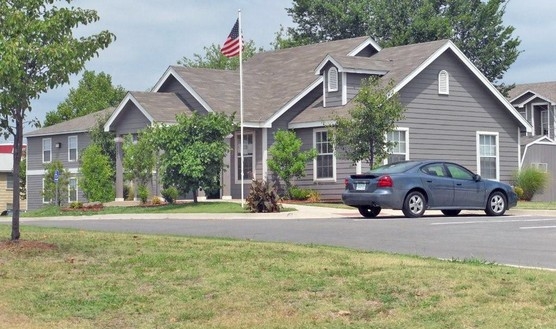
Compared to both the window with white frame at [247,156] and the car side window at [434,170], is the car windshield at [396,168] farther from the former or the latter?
the window with white frame at [247,156]

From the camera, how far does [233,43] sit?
35.1 m

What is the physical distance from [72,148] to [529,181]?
24.1m

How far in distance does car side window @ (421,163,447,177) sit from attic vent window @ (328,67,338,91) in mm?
11173

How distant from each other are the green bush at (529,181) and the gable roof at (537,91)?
20.2 m

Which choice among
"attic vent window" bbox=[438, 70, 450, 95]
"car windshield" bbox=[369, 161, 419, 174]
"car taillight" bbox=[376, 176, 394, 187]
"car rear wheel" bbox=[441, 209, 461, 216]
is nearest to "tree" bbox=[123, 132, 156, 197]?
"attic vent window" bbox=[438, 70, 450, 95]

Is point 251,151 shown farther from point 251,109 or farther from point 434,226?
point 434,226

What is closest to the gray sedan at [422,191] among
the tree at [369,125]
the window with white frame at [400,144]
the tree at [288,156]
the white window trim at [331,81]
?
the tree at [369,125]

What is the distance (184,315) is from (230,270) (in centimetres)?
219

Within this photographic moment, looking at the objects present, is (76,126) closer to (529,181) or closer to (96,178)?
(96,178)

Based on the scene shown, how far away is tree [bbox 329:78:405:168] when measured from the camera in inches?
1231

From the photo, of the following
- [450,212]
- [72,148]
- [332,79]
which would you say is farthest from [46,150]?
[450,212]

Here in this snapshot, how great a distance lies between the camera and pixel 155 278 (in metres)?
12.3

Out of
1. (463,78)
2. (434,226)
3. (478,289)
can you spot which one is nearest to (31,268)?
(478,289)

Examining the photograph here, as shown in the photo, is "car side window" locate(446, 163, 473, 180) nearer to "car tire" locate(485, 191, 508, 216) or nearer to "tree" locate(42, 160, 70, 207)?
"car tire" locate(485, 191, 508, 216)
